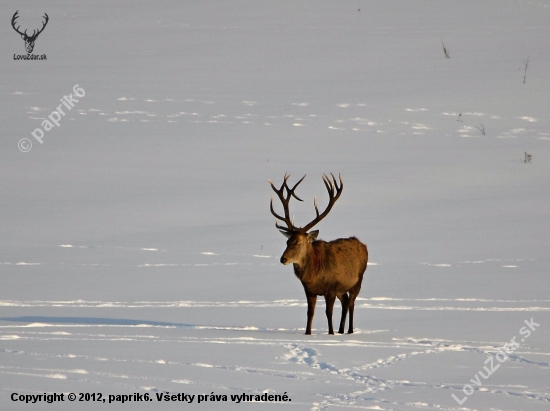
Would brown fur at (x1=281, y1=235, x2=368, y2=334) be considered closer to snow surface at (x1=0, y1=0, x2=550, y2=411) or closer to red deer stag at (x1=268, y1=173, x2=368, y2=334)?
red deer stag at (x1=268, y1=173, x2=368, y2=334)

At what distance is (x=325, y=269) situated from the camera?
10977mm

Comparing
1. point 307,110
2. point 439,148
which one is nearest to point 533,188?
point 439,148

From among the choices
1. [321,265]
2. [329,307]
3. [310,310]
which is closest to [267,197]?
[321,265]

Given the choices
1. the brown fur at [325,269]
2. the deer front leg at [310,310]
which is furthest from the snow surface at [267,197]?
the brown fur at [325,269]

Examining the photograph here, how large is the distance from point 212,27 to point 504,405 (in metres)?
23.7

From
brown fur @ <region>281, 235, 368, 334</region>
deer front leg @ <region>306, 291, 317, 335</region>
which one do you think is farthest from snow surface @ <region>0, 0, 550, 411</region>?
brown fur @ <region>281, 235, 368, 334</region>

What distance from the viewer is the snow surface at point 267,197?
27.2ft

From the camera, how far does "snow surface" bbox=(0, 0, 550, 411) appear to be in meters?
8.30

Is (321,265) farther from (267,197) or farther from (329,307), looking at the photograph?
(267,197)

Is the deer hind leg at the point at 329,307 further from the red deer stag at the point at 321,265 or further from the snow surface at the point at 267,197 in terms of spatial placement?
the snow surface at the point at 267,197

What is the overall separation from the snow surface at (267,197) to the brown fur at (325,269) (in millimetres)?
436

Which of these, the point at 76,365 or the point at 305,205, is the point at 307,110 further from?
the point at 76,365

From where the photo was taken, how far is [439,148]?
20.3 meters

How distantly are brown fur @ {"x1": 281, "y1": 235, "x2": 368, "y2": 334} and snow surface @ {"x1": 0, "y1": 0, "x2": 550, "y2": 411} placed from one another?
44cm
